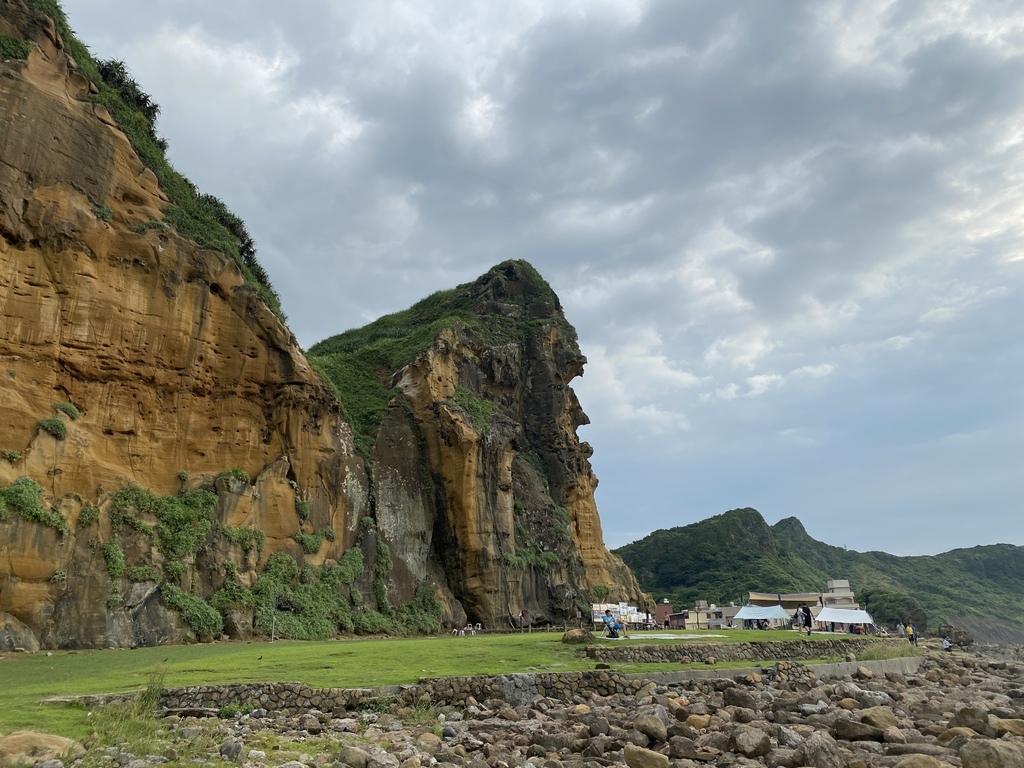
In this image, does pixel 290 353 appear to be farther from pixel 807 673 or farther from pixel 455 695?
pixel 807 673

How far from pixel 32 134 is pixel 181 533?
17.5 m

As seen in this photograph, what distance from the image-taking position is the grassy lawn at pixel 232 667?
1195 cm

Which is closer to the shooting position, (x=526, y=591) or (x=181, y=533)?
(x=181, y=533)

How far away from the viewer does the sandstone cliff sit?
24.8 metres

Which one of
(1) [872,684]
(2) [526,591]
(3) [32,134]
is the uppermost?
(3) [32,134]

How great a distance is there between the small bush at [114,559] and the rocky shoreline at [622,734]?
15178 mm

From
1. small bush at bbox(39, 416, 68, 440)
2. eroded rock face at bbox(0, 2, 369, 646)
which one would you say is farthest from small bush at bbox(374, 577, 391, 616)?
small bush at bbox(39, 416, 68, 440)

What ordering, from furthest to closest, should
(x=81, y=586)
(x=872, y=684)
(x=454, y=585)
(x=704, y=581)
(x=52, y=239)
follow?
(x=704, y=581) → (x=454, y=585) → (x=52, y=239) → (x=81, y=586) → (x=872, y=684)

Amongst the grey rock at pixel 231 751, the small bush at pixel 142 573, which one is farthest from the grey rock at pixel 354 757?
the small bush at pixel 142 573

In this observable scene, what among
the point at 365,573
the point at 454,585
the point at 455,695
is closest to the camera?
the point at 455,695

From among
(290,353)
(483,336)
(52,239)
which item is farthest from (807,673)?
(483,336)

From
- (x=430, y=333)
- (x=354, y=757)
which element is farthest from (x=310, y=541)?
(x=354, y=757)

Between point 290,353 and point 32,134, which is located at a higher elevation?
point 32,134

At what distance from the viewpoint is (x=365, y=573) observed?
38500mm
